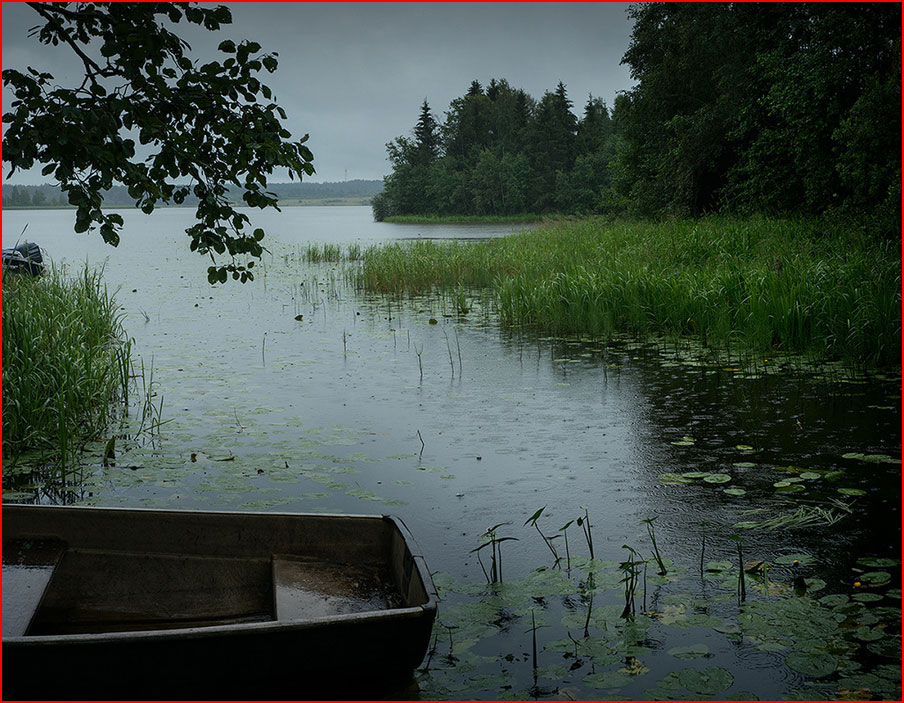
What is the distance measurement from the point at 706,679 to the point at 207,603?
2155 millimetres

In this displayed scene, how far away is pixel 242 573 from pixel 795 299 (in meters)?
7.15

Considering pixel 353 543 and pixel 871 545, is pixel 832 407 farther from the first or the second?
pixel 353 543

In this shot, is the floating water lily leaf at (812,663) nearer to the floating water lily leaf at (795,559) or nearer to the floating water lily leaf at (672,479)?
the floating water lily leaf at (795,559)

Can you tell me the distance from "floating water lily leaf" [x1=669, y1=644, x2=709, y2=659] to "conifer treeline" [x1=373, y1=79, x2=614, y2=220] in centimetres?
5835

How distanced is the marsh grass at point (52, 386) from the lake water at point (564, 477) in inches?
19.5

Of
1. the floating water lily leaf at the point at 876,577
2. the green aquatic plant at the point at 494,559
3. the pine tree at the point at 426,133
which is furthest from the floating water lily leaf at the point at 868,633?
the pine tree at the point at 426,133

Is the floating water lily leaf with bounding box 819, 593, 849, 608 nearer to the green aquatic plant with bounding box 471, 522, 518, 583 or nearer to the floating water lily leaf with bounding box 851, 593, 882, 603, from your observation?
the floating water lily leaf with bounding box 851, 593, 882, 603

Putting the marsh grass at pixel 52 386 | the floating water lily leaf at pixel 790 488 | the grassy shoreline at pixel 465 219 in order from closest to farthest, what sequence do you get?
the floating water lily leaf at pixel 790 488 → the marsh grass at pixel 52 386 → the grassy shoreline at pixel 465 219

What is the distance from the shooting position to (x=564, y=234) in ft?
70.6

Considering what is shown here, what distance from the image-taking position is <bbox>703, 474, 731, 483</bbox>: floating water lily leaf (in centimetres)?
515

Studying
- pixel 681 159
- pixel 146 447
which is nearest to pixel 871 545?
pixel 146 447

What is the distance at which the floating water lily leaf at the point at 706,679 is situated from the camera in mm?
2922

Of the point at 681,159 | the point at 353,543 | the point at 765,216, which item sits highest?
the point at 681,159

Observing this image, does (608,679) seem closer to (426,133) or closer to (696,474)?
(696,474)
